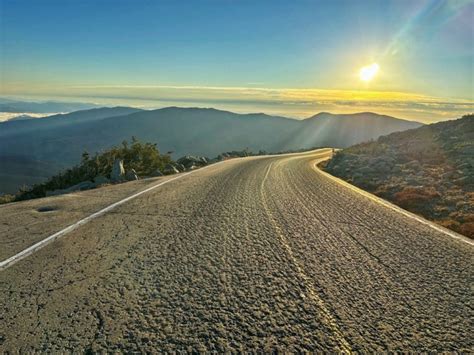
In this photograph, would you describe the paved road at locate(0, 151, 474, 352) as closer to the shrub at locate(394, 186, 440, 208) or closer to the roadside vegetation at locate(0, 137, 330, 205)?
the shrub at locate(394, 186, 440, 208)

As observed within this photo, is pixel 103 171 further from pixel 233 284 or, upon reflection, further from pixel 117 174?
pixel 233 284

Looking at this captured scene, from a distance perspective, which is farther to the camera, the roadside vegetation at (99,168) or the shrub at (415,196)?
the roadside vegetation at (99,168)

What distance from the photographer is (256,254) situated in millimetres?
4254

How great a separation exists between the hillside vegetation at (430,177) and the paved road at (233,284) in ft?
6.14

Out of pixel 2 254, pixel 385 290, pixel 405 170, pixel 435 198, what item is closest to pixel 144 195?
pixel 2 254

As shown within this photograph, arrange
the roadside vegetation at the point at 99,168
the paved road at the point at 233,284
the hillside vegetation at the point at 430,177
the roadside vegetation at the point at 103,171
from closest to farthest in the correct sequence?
the paved road at the point at 233,284, the hillside vegetation at the point at 430,177, the roadside vegetation at the point at 103,171, the roadside vegetation at the point at 99,168

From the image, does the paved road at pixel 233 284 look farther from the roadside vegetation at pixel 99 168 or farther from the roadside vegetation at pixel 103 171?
the roadside vegetation at pixel 99 168

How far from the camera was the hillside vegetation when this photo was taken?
7.60 m

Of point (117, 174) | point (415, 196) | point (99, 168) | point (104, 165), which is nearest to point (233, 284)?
point (415, 196)

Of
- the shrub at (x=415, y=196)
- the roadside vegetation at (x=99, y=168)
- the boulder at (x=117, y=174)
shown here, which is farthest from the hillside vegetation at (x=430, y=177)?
the roadside vegetation at (x=99, y=168)

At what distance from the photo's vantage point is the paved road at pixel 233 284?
8.21 ft

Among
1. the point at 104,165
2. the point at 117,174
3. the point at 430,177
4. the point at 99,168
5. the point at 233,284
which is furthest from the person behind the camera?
the point at 104,165

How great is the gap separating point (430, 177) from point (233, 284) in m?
10.1

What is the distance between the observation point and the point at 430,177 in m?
10.8
